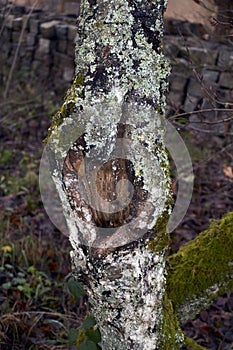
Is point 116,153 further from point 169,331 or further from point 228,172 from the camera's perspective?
point 228,172

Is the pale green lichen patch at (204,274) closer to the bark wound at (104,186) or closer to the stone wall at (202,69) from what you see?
the bark wound at (104,186)

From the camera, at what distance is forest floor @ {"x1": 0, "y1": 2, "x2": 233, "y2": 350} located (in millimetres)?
2914

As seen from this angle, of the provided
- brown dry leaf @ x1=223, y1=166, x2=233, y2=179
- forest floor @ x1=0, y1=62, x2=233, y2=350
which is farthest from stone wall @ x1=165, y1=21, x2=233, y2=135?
brown dry leaf @ x1=223, y1=166, x2=233, y2=179

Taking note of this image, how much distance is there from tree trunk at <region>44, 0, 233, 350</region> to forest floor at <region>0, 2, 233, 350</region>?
608mm

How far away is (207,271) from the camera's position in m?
1.97

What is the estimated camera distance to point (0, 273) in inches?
131

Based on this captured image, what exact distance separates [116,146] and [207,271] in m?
0.81

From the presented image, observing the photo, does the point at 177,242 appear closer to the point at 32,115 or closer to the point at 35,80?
the point at 32,115

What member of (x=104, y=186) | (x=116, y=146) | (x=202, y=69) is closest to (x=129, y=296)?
(x=104, y=186)

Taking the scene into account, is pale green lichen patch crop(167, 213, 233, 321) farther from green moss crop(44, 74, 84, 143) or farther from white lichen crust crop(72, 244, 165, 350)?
green moss crop(44, 74, 84, 143)

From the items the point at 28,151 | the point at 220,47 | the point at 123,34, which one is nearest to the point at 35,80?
the point at 28,151

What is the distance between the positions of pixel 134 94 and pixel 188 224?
284cm

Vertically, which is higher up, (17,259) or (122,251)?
(122,251)

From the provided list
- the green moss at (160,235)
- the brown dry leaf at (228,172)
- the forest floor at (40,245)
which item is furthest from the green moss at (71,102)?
the brown dry leaf at (228,172)
